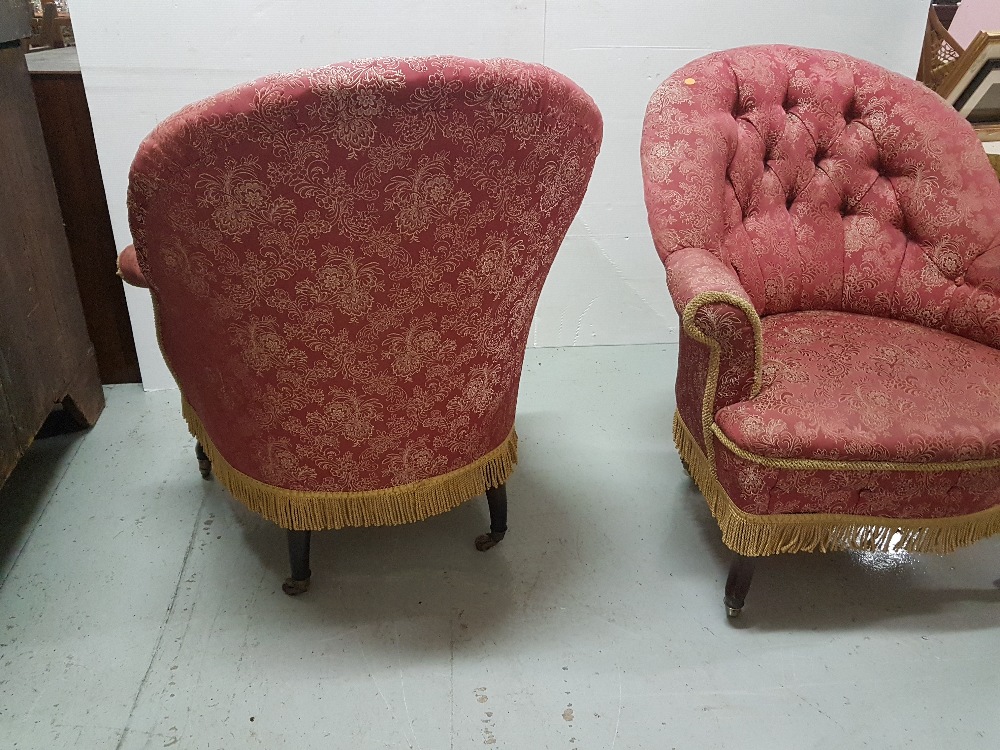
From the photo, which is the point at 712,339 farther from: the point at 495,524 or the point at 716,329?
the point at 495,524

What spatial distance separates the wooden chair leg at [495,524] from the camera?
58.5 inches

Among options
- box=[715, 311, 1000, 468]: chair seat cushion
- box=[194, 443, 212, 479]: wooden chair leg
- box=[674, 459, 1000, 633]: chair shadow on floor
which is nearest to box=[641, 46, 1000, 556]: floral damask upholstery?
box=[715, 311, 1000, 468]: chair seat cushion

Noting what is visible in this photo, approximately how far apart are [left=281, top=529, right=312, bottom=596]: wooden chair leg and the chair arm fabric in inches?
30.1

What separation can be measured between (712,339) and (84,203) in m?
1.67

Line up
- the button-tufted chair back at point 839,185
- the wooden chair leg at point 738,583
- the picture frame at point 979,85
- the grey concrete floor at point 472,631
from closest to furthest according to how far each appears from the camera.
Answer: the grey concrete floor at point 472,631 → the wooden chair leg at point 738,583 → the button-tufted chair back at point 839,185 → the picture frame at point 979,85

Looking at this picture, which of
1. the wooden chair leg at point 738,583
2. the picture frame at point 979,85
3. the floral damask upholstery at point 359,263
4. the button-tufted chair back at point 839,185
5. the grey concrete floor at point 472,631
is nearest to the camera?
the floral damask upholstery at point 359,263

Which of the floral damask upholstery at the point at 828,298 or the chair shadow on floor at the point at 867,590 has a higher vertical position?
the floral damask upholstery at the point at 828,298

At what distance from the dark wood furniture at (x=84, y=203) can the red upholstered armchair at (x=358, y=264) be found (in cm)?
83

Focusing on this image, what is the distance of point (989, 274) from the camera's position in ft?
4.77

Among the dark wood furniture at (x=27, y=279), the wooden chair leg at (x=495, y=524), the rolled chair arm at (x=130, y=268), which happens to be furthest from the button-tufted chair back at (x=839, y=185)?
the dark wood furniture at (x=27, y=279)

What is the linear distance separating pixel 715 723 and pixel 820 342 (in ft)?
2.37

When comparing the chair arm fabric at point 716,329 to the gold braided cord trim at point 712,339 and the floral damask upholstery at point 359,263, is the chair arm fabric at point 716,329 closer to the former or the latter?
the gold braided cord trim at point 712,339

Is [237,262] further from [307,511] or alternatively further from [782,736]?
[782,736]

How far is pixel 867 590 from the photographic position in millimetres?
1439
